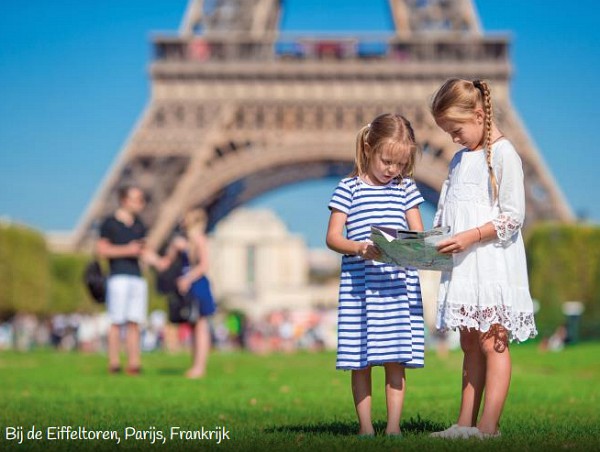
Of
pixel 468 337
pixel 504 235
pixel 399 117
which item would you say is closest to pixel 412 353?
pixel 468 337

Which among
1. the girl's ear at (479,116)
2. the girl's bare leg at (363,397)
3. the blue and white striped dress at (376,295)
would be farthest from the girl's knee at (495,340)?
the girl's ear at (479,116)

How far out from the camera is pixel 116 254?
1035 cm

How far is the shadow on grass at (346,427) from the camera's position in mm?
5633

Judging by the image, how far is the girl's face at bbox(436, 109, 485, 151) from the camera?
17.5 feet

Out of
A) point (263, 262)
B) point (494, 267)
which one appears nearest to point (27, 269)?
point (494, 267)

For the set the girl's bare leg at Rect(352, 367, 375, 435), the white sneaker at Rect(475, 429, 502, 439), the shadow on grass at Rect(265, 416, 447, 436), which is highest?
the girl's bare leg at Rect(352, 367, 375, 435)

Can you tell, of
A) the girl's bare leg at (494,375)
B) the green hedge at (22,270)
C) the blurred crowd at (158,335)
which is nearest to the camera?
the girl's bare leg at (494,375)

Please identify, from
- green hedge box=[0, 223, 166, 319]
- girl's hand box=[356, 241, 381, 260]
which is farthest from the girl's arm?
green hedge box=[0, 223, 166, 319]

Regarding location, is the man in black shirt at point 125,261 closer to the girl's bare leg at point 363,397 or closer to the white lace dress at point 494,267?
the girl's bare leg at point 363,397

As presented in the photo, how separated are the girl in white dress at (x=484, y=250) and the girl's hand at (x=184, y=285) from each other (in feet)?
16.8

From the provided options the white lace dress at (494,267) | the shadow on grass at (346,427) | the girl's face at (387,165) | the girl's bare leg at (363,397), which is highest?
the girl's face at (387,165)

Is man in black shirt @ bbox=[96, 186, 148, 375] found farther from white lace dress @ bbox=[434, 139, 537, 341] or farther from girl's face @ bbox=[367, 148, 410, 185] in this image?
white lace dress @ bbox=[434, 139, 537, 341]

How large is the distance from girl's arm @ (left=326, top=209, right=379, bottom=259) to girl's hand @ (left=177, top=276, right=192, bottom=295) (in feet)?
15.9

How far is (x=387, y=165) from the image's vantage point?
213 inches
